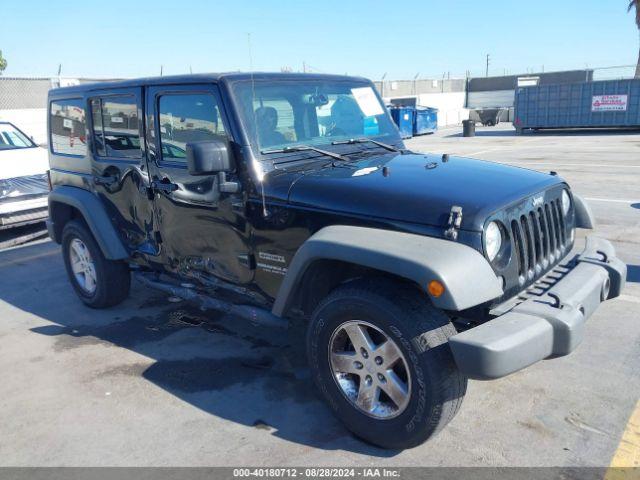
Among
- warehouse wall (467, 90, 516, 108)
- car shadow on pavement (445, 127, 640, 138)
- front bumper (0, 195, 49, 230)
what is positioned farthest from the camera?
warehouse wall (467, 90, 516, 108)

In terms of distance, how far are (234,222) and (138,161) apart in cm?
121

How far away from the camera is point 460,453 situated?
2.98m

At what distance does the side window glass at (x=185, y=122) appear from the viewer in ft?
12.3

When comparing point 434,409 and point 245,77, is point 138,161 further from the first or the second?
point 434,409

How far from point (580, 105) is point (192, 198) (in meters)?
24.2

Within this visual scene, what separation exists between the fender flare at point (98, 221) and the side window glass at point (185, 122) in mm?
1118

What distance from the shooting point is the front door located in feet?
12.2

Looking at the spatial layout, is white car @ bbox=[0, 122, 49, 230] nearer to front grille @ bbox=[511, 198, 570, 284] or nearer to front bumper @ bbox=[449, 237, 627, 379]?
front grille @ bbox=[511, 198, 570, 284]

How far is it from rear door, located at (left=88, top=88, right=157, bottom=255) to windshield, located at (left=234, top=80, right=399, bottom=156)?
43.9 inches

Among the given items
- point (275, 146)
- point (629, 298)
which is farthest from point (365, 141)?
point (629, 298)

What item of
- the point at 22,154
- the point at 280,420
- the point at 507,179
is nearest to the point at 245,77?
the point at 507,179

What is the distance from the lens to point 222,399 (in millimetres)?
3637

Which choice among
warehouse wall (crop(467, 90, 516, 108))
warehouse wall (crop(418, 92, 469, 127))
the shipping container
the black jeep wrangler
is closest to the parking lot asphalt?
the black jeep wrangler

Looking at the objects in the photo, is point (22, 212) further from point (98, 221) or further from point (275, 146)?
point (275, 146)
